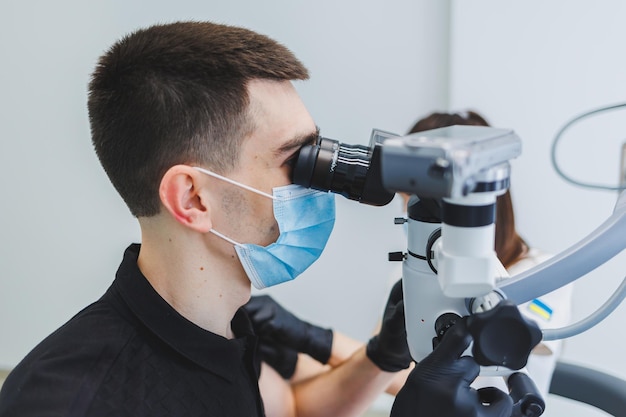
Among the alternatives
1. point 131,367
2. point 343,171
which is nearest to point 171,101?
point 343,171

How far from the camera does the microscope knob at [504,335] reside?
26.4 inches

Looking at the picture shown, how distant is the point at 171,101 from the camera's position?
0.94m

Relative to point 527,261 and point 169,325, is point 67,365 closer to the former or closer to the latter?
point 169,325

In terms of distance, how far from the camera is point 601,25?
5.40 ft

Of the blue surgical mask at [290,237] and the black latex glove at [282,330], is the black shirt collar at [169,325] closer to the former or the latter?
the blue surgical mask at [290,237]

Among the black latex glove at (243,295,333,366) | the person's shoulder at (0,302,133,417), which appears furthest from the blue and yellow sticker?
the person's shoulder at (0,302,133,417)

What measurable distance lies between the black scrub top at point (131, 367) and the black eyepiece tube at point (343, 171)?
0.33 metres

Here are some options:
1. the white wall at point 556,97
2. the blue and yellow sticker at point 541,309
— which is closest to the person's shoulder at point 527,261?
the blue and yellow sticker at point 541,309

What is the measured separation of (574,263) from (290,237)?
0.49 metres

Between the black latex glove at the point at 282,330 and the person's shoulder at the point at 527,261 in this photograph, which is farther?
the person's shoulder at the point at 527,261

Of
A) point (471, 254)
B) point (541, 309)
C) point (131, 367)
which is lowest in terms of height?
point (541, 309)

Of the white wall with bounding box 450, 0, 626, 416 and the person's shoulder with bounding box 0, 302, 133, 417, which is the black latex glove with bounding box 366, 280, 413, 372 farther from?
the white wall with bounding box 450, 0, 626, 416

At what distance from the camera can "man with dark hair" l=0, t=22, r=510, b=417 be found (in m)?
0.93

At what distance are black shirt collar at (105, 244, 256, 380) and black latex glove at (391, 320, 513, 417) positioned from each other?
0.38m
